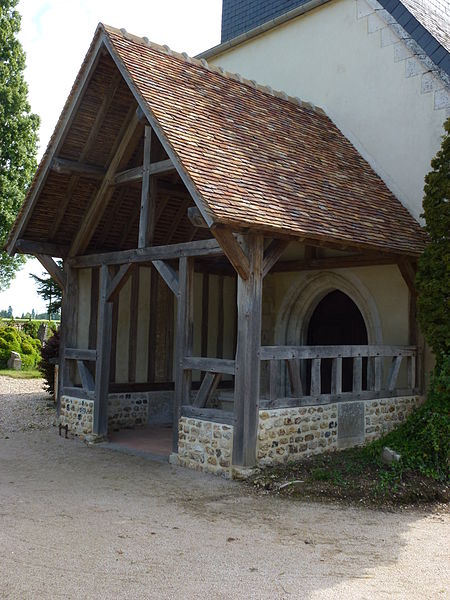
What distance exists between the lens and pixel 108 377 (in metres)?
8.59

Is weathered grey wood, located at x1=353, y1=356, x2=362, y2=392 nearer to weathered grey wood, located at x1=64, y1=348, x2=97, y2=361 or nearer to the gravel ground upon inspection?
the gravel ground

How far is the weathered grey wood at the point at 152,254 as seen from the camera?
7027mm

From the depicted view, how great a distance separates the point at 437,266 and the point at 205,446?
3.26m

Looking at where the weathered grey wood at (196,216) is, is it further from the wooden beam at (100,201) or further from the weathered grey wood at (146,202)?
the wooden beam at (100,201)

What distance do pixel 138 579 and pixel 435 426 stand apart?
3985 millimetres

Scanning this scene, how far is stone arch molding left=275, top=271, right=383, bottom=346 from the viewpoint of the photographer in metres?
9.17

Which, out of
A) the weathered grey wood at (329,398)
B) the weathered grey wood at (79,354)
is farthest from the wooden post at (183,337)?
the weathered grey wood at (79,354)

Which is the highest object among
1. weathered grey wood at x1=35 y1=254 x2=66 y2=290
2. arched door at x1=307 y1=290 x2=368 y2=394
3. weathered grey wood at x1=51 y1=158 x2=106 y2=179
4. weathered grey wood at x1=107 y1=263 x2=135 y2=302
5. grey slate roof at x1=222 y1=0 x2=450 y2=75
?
grey slate roof at x1=222 y1=0 x2=450 y2=75

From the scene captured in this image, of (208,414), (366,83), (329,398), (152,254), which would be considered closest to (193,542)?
(208,414)

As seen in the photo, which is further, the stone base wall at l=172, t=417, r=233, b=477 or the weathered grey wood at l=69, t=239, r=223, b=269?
the weathered grey wood at l=69, t=239, r=223, b=269

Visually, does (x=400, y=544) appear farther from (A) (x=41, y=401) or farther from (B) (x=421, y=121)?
(A) (x=41, y=401)

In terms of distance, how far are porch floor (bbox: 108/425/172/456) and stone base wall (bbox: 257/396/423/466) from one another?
1.53 metres

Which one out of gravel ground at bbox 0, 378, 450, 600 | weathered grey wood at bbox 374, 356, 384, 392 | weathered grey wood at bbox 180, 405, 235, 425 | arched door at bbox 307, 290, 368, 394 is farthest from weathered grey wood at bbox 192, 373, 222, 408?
arched door at bbox 307, 290, 368, 394

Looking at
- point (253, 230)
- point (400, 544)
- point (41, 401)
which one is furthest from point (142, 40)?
point (41, 401)
